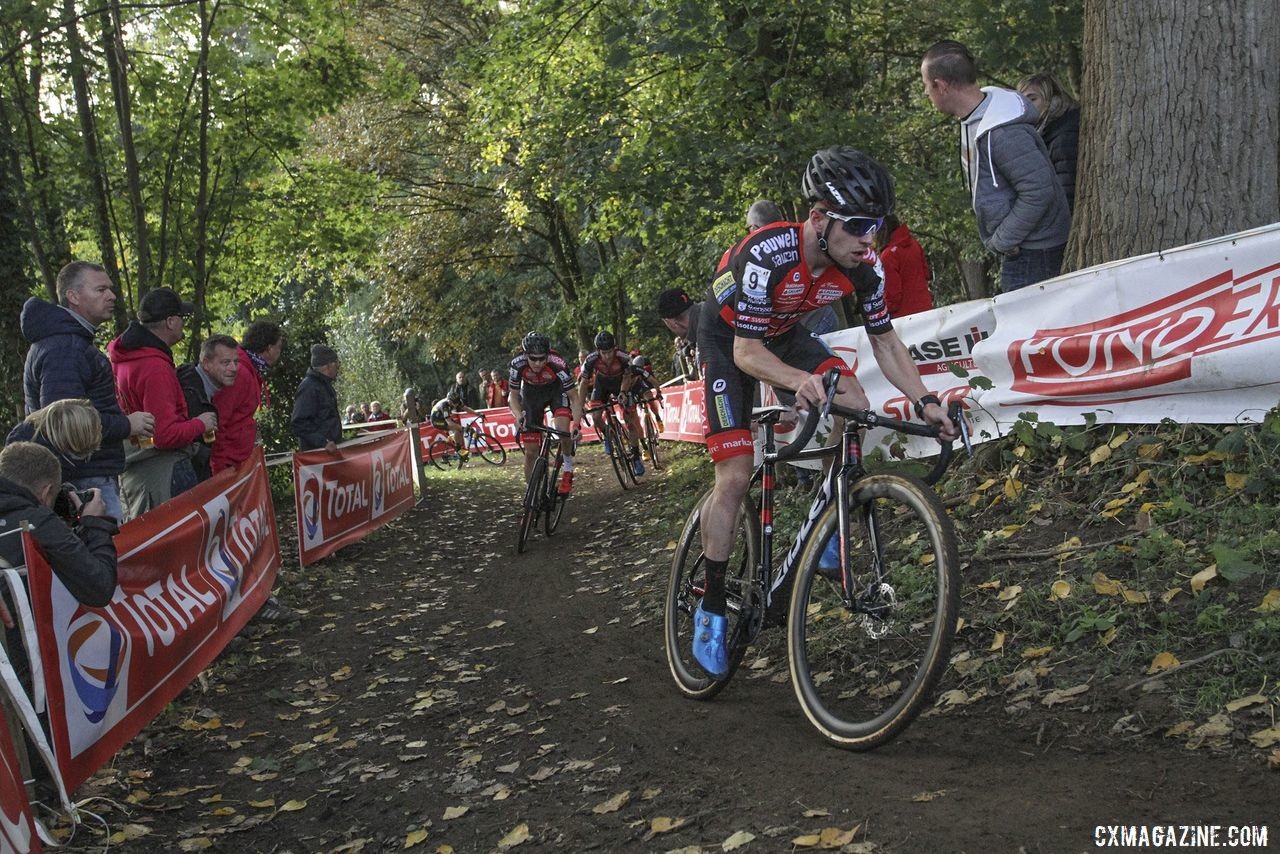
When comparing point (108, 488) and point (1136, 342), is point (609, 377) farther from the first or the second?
point (1136, 342)

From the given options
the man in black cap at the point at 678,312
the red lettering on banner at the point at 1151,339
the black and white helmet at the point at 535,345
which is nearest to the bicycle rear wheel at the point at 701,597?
the red lettering on banner at the point at 1151,339

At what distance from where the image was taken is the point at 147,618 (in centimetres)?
548

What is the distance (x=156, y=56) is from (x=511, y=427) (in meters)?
14.3

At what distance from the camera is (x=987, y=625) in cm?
499

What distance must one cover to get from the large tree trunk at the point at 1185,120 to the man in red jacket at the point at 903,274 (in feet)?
7.32

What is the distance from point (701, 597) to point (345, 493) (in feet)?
23.6

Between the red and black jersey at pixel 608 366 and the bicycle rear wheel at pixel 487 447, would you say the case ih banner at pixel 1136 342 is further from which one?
the bicycle rear wheel at pixel 487 447

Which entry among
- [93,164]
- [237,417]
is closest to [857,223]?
[237,417]

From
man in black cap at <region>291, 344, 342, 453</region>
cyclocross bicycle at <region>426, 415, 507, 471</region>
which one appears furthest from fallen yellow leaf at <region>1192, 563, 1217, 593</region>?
cyclocross bicycle at <region>426, 415, 507, 471</region>

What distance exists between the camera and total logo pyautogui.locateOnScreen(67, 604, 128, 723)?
4.60 meters

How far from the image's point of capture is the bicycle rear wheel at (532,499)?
11.1 meters

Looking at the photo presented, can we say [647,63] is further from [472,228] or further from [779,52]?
[472,228]

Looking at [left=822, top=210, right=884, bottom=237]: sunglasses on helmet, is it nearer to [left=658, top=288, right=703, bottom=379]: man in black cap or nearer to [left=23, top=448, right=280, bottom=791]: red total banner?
[left=23, top=448, right=280, bottom=791]: red total banner

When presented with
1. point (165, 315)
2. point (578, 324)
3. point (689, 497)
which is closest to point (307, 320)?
point (578, 324)
